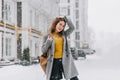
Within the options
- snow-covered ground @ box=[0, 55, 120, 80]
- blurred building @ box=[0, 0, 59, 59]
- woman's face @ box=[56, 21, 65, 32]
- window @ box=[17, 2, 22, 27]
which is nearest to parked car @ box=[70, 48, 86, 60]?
blurred building @ box=[0, 0, 59, 59]

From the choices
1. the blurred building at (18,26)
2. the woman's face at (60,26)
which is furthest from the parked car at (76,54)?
the woman's face at (60,26)

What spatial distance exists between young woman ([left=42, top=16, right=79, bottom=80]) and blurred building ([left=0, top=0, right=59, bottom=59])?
65.9 feet

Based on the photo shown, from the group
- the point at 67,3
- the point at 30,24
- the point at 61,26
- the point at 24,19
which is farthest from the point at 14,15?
the point at 67,3

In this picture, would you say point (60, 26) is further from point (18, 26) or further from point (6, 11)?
point (18, 26)

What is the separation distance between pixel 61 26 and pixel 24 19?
24869mm

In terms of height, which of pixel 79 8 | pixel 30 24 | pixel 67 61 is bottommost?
pixel 67 61

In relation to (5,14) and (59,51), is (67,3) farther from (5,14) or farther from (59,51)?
(59,51)

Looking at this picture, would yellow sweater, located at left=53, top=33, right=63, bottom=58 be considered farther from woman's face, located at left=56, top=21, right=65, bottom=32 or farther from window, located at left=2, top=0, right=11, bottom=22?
window, located at left=2, top=0, right=11, bottom=22

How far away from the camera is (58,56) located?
5066 mm

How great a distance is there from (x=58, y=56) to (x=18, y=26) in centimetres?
2514

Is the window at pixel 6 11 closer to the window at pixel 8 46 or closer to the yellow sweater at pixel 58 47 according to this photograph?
the window at pixel 8 46

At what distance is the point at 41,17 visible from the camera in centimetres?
3919

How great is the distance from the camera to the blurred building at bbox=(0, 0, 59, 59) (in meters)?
26.6

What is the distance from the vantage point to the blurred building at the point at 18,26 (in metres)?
26.6
